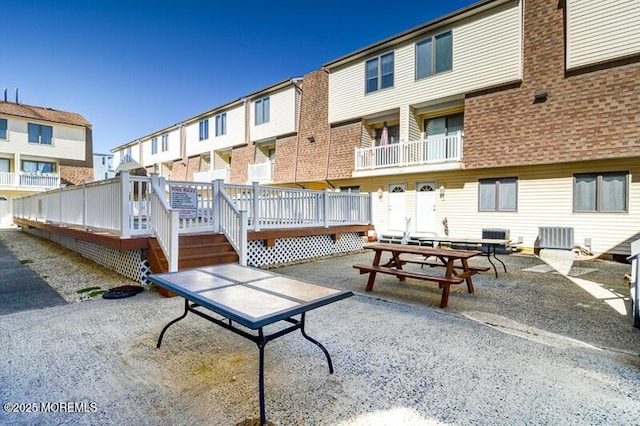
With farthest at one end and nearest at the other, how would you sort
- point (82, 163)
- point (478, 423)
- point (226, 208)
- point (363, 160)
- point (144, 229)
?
point (82, 163), point (363, 160), point (226, 208), point (144, 229), point (478, 423)

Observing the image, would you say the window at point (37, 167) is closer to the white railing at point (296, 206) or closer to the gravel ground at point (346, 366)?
the white railing at point (296, 206)

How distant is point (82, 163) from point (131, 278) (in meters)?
25.3

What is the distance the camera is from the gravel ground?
219 cm

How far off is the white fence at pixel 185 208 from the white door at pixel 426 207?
340 centimetres

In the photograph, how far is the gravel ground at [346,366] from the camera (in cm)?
219

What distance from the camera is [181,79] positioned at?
852 inches

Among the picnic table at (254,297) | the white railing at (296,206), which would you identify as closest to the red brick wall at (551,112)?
the white railing at (296,206)

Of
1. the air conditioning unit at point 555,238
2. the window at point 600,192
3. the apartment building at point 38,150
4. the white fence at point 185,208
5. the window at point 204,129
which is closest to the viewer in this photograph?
the white fence at point 185,208

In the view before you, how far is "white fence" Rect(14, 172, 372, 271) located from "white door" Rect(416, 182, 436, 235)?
11.1 ft

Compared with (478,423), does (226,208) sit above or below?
above

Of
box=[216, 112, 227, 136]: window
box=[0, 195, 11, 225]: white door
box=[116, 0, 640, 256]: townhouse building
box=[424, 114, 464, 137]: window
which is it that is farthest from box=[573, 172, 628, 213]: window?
box=[0, 195, 11, 225]: white door

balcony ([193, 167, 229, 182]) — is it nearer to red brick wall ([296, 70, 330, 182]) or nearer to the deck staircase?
red brick wall ([296, 70, 330, 182])

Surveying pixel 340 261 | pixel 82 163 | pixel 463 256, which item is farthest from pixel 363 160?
pixel 82 163

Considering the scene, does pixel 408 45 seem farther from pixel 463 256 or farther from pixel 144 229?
pixel 144 229
